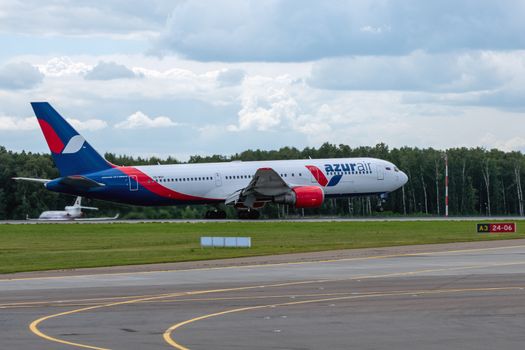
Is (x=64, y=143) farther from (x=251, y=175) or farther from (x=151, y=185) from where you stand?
(x=251, y=175)

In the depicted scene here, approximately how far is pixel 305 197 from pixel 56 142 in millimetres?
17765

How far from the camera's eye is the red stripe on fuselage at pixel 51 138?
239 feet

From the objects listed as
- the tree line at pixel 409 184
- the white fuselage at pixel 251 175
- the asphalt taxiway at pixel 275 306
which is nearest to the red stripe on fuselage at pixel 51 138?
the white fuselage at pixel 251 175

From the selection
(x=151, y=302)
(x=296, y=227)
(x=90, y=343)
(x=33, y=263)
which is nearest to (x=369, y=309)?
(x=151, y=302)

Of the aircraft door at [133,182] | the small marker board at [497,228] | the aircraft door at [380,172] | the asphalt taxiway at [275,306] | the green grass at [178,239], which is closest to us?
the asphalt taxiway at [275,306]

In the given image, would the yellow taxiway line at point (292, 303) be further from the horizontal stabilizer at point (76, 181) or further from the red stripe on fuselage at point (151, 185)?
the red stripe on fuselage at point (151, 185)

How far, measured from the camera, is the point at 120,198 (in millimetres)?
74938

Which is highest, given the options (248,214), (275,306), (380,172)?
(380,172)

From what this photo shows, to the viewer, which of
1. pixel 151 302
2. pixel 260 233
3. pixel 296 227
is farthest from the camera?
pixel 296 227

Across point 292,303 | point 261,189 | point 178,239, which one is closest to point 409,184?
point 261,189

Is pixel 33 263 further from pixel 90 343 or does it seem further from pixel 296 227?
pixel 296 227

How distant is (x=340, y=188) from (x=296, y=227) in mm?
12867

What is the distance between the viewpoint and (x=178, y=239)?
5591 cm

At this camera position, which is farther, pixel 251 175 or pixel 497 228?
pixel 251 175
